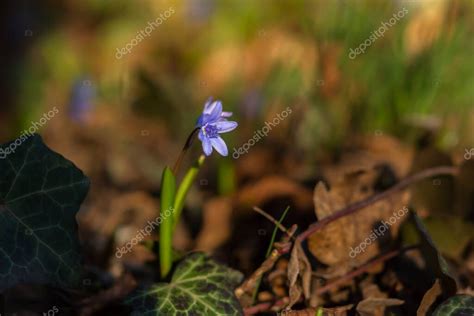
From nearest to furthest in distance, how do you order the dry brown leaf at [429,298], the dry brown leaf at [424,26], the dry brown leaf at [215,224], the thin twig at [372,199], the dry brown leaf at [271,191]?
the dry brown leaf at [429,298] < the thin twig at [372,199] < the dry brown leaf at [271,191] < the dry brown leaf at [215,224] < the dry brown leaf at [424,26]

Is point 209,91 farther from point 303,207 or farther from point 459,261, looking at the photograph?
point 459,261

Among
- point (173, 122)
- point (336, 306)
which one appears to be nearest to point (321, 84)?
point (173, 122)

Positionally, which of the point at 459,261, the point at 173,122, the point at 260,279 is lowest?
the point at 459,261

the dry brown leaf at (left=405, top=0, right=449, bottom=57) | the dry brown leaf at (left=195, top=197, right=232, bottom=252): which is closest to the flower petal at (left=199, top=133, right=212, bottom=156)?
the dry brown leaf at (left=195, top=197, right=232, bottom=252)

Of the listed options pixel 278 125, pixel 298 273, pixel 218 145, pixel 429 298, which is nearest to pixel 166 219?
pixel 218 145

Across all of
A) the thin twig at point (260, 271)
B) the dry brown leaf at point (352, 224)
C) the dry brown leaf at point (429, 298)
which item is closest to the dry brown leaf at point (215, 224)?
the dry brown leaf at point (352, 224)

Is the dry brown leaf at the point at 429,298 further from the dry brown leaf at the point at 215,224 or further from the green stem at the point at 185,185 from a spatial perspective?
the dry brown leaf at the point at 215,224

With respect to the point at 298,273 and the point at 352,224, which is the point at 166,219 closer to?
the point at 298,273
